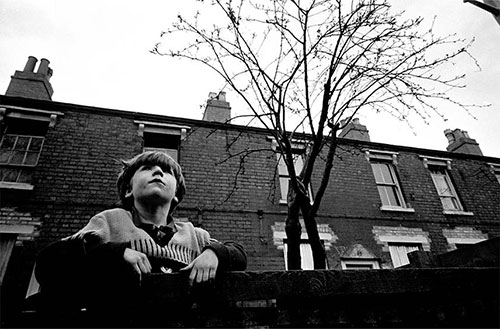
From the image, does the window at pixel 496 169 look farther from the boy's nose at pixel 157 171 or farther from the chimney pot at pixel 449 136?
the boy's nose at pixel 157 171

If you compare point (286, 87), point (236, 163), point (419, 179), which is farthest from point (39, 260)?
point (419, 179)

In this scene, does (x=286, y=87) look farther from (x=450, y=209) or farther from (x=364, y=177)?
(x=450, y=209)

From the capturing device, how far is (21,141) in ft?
25.3

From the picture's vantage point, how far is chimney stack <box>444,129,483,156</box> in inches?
515

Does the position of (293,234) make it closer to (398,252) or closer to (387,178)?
(398,252)

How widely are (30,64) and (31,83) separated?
1154mm

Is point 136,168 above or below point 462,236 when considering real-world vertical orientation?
below

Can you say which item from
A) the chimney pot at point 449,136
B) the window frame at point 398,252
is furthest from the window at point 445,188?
the chimney pot at point 449,136

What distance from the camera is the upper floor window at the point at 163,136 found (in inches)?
340

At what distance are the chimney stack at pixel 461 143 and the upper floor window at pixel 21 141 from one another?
16586 millimetres

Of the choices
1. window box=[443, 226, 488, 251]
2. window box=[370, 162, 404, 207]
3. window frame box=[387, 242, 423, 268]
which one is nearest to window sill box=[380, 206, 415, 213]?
window box=[370, 162, 404, 207]

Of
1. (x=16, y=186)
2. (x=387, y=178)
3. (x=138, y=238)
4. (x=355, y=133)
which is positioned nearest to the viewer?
(x=138, y=238)

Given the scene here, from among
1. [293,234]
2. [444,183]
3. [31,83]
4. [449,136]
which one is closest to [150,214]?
[293,234]

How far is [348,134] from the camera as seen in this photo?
39.5 feet
